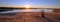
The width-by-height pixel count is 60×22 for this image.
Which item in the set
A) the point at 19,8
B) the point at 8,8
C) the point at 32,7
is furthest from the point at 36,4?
the point at 8,8

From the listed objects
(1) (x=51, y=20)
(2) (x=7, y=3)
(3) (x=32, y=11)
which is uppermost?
(2) (x=7, y=3)

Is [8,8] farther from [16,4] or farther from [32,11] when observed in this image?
[32,11]

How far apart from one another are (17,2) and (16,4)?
0.03 meters

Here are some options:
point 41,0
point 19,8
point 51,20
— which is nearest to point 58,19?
point 51,20

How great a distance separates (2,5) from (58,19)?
631mm

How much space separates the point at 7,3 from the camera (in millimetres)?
911

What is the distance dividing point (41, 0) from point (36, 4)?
0.24ft

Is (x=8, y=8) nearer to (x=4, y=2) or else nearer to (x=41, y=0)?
(x=4, y=2)

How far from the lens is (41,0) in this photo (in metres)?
0.90

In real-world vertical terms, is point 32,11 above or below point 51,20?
above

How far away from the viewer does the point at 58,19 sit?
85 centimetres

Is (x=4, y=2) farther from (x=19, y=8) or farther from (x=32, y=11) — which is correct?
(x=32, y=11)

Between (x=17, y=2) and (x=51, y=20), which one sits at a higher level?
(x=17, y=2)

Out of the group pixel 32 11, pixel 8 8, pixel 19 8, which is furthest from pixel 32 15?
pixel 8 8
